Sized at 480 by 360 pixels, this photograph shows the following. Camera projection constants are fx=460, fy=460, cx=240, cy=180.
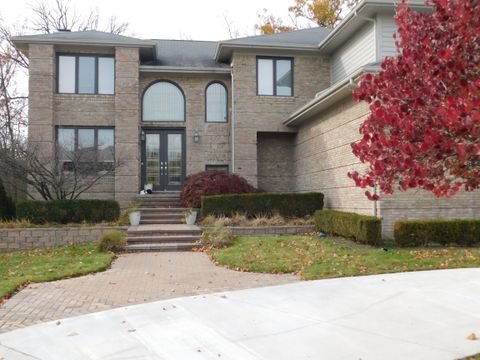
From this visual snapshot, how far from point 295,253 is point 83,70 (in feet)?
39.8

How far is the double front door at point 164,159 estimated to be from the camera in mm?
18516

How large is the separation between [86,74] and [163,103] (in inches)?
123

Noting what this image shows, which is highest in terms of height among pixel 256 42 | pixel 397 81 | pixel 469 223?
pixel 256 42

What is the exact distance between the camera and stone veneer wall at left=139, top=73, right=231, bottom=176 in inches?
730

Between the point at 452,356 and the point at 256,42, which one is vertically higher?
the point at 256,42

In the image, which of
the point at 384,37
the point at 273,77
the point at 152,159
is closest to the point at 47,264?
the point at 152,159

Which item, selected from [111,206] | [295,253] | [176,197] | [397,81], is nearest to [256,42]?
[176,197]

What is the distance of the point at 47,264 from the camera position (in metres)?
9.72

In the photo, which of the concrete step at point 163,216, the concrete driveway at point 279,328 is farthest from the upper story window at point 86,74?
the concrete driveway at point 279,328

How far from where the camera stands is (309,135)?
1677cm

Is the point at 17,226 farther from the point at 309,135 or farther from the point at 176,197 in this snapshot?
the point at 309,135

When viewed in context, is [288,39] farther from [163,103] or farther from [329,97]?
[329,97]

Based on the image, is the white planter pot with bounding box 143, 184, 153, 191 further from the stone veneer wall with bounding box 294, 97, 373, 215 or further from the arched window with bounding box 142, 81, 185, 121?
the stone veneer wall with bounding box 294, 97, 373, 215

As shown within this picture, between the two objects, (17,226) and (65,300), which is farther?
(17,226)
